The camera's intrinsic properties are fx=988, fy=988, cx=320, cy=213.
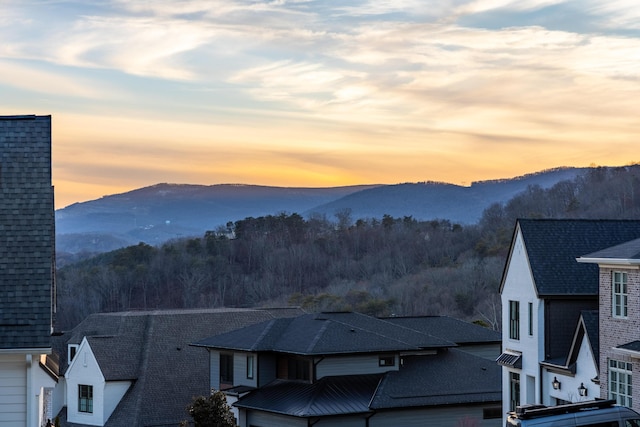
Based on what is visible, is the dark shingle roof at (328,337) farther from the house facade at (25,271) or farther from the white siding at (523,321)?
the house facade at (25,271)

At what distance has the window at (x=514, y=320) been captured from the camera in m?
34.6

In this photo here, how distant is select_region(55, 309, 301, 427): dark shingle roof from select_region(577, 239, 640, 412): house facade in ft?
86.9

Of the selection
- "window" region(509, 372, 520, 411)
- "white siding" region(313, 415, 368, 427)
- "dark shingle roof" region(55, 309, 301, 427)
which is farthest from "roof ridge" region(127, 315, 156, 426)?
"window" region(509, 372, 520, 411)

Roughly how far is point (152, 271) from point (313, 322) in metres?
98.2

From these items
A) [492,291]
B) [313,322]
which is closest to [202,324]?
[313,322]

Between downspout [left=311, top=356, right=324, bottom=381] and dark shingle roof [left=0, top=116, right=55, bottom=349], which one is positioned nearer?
dark shingle roof [left=0, top=116, right=55, bottom=349]

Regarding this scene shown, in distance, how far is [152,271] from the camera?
5433 inches

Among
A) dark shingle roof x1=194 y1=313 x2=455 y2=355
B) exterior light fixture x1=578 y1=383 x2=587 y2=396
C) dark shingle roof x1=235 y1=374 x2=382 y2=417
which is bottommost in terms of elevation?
dark shingle roof x1=235 y1=374 x2=382 y2=417

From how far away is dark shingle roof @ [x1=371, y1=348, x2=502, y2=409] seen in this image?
3934cm

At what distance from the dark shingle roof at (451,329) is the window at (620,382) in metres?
18.4

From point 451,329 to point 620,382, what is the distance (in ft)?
67.8

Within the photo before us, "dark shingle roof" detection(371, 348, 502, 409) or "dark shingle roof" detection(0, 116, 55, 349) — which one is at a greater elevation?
"dark shingle roof" detection(0, 116, 55, 349)

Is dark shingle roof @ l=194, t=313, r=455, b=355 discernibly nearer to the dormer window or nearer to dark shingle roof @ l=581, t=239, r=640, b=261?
the dormer window

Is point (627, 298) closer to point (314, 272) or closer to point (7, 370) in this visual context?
point (7, 370)
